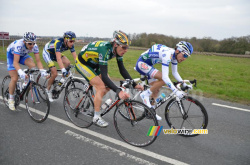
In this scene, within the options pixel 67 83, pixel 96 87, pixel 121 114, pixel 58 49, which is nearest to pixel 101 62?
pixel 96 87

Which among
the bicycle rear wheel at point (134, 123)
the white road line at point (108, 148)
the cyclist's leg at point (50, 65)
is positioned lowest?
the white road line at point (108, 148)

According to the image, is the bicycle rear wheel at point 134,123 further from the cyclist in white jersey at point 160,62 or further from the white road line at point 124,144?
the cyclist in white jersey at point 160,62

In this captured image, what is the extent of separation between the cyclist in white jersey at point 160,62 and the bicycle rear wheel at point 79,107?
50.0 inches

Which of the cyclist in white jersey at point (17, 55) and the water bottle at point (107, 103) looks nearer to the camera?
the water bottle at point (107, 103)

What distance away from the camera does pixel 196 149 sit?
3.47 meters

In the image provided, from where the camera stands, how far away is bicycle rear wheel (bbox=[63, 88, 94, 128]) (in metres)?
4.15

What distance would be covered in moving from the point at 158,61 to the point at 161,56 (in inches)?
11.8

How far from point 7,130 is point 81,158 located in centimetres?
196

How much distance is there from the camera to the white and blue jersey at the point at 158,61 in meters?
3.91

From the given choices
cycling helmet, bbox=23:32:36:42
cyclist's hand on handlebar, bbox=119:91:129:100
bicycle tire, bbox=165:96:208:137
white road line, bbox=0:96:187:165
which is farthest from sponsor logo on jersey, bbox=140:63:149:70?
cycling helmet, bbox=23:32:36:42

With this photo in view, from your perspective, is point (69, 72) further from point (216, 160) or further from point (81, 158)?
point (216, 160)

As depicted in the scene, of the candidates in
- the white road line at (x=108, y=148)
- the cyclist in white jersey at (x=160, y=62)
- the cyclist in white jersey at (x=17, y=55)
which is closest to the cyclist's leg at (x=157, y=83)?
the cyclist in white jersey at (x=160, y=62)

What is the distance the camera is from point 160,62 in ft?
14.7

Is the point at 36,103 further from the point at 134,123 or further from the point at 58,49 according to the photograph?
the point at 134,123
